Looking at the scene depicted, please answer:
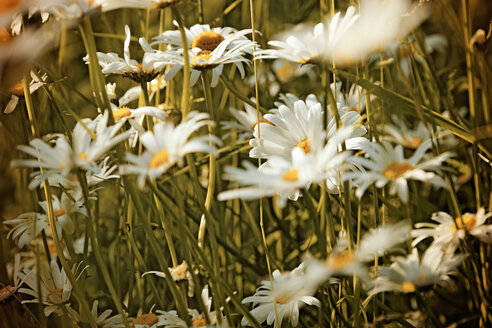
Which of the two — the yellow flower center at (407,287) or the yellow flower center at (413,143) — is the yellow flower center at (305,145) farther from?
the yellow flower center at (413,143)

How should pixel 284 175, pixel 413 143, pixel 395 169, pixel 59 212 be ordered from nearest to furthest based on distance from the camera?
pixel 284 175 → pixel 395 169 → pixel 59 212 → pixel 413 143

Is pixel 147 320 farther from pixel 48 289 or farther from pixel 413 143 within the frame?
pixel 413 143

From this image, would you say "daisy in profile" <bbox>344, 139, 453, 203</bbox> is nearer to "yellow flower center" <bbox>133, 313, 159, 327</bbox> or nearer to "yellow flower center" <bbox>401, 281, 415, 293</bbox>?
"yellow flower center" <bbox>401, 281, 415, 293</bbox>

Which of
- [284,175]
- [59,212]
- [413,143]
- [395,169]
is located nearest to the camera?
[284,175]

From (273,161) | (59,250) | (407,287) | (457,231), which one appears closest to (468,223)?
(457,231)

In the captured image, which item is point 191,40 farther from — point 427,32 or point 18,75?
point 427,32

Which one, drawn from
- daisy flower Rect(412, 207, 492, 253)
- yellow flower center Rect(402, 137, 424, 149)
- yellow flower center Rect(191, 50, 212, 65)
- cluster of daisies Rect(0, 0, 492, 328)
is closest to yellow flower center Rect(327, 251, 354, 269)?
cluster of daisies Rect(0, 0, 492, 328)
